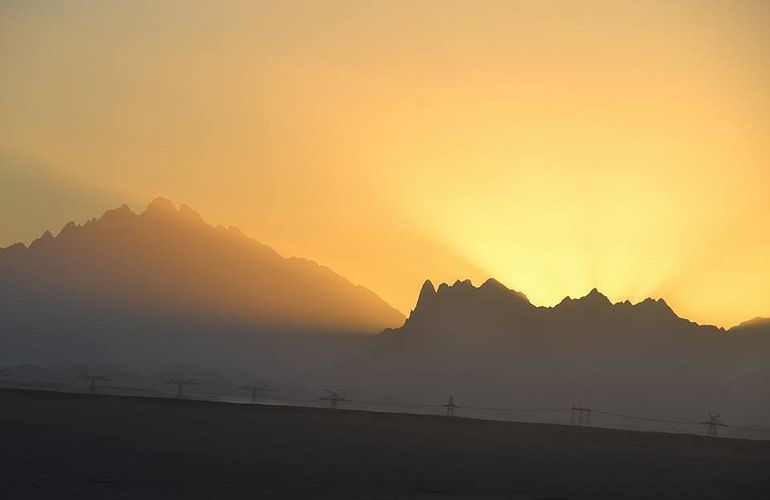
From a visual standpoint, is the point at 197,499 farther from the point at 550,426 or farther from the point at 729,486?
the point at 550,426

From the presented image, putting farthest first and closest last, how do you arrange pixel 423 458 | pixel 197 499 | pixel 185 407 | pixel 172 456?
pixel 185 407, pixel 423 458, pixel 172 456, pixel 197 499

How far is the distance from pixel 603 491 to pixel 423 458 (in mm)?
7084

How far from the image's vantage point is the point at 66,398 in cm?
4806

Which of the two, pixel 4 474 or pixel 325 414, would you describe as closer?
pixel 4 474

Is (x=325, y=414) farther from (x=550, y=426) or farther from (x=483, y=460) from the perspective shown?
(x=483, y=460)

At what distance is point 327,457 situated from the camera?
2892cm

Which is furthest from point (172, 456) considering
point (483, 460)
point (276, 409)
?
point (276, 409)

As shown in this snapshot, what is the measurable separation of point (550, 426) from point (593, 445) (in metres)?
9.58

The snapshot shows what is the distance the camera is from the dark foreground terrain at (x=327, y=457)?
2186 centimetres

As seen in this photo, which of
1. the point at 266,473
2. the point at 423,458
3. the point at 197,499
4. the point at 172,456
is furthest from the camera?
the point at 423,458

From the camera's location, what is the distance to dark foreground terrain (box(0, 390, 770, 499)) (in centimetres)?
2186

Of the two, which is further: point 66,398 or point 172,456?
point 66,398

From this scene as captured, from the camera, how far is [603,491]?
24797 mm

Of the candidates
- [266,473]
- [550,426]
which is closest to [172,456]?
[266,473]
